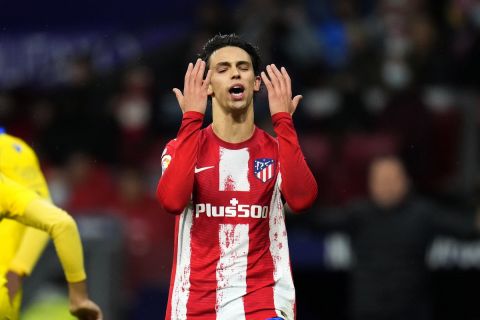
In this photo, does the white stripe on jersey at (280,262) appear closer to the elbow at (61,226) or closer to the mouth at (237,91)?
the mouth at (237,91)

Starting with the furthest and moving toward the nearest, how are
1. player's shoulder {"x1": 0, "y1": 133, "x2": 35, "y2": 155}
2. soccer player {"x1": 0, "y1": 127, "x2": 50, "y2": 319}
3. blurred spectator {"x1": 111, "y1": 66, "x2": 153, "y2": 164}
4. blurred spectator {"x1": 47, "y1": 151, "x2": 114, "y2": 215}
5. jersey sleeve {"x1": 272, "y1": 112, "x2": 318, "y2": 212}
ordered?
blurred spectator {"x1": 111, "y1": 66, "x2": 153, "y2": 164}
blurred spectator {"x1": 47, "y1": 151, "x2": 114, "y2": 215}
player's shoulder {"x1": 0, "y1": 133, "x2": 35, "y2": 155}
soccer player {"x1": 0, "y1": 127, "x2": 50, "y2": 319}
jersey sleeve {"x1": 272, "y1": 112, "x2": 318, "y2": 212}

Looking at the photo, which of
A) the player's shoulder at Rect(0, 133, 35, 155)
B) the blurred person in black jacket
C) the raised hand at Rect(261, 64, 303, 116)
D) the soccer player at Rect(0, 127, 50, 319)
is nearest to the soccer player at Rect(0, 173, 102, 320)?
the soccer player at Rect(0, 127, 50, 319)

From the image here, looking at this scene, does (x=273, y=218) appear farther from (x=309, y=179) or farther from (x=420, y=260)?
(x=420, y=260)

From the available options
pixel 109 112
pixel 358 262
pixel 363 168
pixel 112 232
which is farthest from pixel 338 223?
pixel 109 112

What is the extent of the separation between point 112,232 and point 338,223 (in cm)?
199

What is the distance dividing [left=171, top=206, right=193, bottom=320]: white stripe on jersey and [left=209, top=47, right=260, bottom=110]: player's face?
0.56 m

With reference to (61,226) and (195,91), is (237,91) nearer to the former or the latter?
(195,91)

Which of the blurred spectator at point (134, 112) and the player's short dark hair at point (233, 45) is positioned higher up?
the blurred spectator at point (134, 112)

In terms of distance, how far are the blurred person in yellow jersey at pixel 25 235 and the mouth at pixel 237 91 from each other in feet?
3.41

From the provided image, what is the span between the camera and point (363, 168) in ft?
38.4

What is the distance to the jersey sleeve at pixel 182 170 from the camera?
602 centimetres

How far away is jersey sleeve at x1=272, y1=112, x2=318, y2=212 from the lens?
19.7ft

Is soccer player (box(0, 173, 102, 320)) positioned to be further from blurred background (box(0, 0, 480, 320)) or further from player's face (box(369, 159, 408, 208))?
player's face (box(369, 159, 408, 208))

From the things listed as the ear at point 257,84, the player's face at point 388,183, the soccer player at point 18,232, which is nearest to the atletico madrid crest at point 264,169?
the ear at point 257,84
